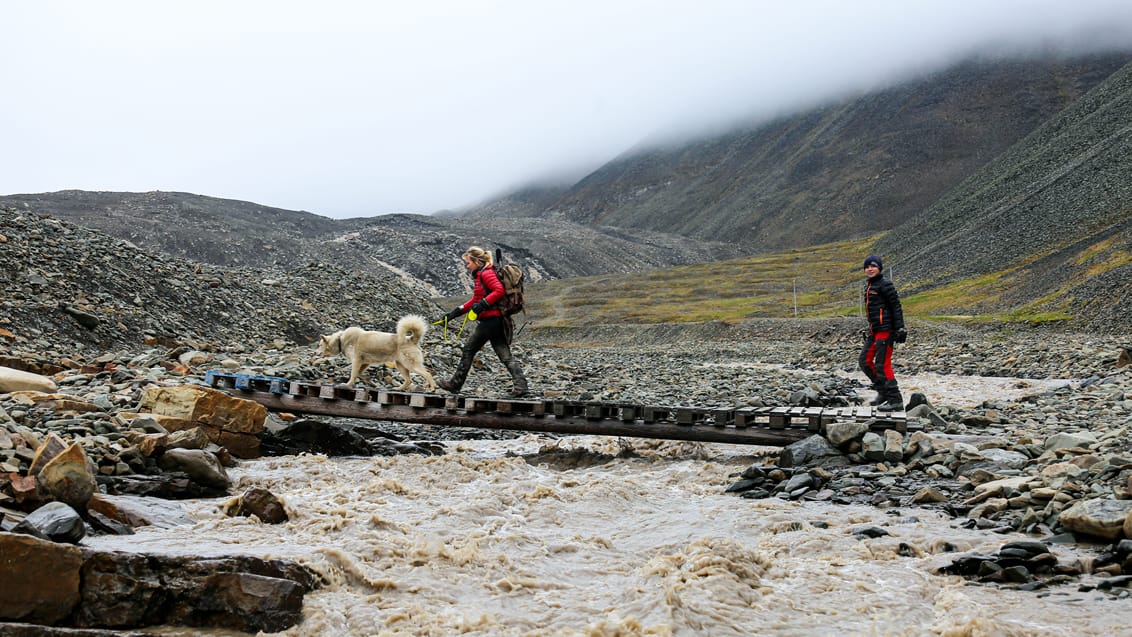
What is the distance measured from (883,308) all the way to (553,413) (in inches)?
212

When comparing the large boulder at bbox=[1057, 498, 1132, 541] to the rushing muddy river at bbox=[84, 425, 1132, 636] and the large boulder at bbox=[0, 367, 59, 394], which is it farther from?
the large boulder at bbox=[0, 367, 59, 394]

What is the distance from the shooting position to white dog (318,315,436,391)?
Result: 1489 centimetres

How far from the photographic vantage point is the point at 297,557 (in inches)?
275

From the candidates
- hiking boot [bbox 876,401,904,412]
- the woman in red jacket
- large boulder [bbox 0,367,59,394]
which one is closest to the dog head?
the woman in red jacket

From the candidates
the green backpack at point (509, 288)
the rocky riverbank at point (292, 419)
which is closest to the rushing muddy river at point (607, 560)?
the rocky riverbank at point (292, 419)

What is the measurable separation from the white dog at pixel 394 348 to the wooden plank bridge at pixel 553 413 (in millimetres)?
1583

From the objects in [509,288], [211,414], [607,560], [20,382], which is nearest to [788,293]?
[509,288]

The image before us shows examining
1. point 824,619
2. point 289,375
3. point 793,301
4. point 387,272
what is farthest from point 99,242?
point 387,272

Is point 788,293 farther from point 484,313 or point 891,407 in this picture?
point 484,313

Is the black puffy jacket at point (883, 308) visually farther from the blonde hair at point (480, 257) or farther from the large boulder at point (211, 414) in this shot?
the large boulder at point (211, 414)

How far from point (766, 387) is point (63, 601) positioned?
59.9 feet

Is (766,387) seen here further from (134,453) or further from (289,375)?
(134,453)

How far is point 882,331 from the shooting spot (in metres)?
12.5

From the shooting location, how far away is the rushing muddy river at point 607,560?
19.6 feet
